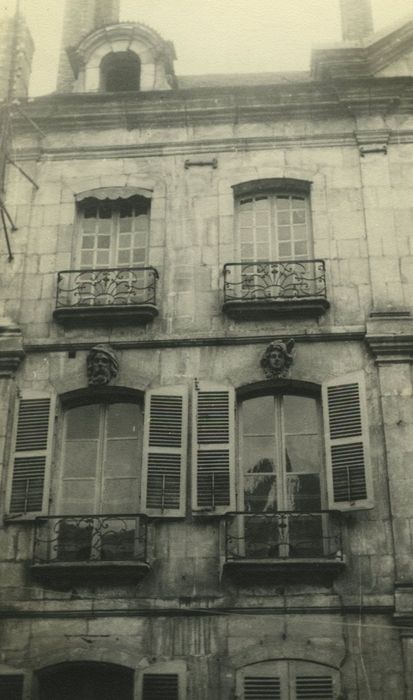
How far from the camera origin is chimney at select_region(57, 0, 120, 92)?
54.9 feet

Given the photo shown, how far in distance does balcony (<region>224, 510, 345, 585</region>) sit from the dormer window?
7.36 metres

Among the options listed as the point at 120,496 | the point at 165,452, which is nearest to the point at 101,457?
the point at 120,496

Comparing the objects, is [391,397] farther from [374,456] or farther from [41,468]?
[41,468]

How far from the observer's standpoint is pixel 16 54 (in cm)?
1548

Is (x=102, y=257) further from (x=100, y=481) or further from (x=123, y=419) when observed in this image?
(x=100, y=481)

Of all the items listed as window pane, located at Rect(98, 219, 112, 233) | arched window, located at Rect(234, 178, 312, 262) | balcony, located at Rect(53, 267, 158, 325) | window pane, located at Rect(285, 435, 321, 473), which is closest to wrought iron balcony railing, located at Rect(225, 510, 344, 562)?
window pane, located at Rect(285, 435, 321, 473)

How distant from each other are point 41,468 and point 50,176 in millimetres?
4637

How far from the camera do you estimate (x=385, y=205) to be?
13445mm

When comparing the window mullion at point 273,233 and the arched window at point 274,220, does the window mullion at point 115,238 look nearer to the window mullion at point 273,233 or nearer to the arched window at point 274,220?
the arched window at point 274,220

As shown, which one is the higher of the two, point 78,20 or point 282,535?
point 78,20

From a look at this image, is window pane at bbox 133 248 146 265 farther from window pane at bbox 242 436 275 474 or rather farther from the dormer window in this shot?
window pane at bbox 242 436 275 474

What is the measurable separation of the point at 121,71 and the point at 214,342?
17.6 feet

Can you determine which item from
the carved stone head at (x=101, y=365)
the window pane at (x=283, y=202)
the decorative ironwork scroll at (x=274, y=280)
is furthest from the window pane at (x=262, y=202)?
the carved stone head at (x=101, y=365)

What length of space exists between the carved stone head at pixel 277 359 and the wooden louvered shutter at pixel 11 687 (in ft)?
15.3
